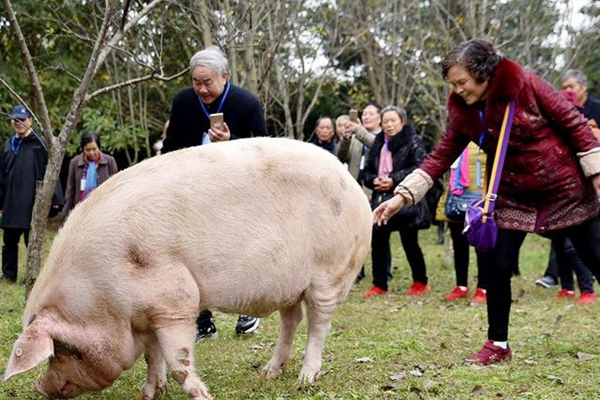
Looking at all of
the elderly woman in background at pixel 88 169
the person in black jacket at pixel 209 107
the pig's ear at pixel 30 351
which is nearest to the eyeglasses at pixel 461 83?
the person in black jacket at pixel 209 107

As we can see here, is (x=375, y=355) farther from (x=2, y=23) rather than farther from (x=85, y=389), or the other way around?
(x=2, y=23)

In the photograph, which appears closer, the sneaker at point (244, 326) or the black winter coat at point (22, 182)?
the sneaker at point (244, 326)

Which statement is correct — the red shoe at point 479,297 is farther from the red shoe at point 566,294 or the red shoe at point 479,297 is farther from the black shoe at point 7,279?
the black shoe at point 7,279

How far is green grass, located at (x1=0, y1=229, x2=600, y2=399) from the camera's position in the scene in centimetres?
507

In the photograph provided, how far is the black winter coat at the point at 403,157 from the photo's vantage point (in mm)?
9539

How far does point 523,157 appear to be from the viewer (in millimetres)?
5469

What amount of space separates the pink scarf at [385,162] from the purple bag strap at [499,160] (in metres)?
4.13

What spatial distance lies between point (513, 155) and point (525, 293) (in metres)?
4.80

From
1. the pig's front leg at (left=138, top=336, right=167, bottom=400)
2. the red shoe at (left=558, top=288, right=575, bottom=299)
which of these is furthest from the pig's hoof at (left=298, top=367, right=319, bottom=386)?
the red shoe at (left=558, top=288, right=575, bottom=299)

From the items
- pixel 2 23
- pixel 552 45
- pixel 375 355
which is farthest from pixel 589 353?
Answer: pixel 2 23

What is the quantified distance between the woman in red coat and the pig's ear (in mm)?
2319

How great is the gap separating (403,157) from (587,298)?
2465 millimetres

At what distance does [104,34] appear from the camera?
652 cm

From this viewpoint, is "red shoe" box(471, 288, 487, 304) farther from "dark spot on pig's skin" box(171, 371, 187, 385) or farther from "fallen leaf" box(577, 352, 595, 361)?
"dark spot on pig's skin" box(171, 371, 187, 385)
